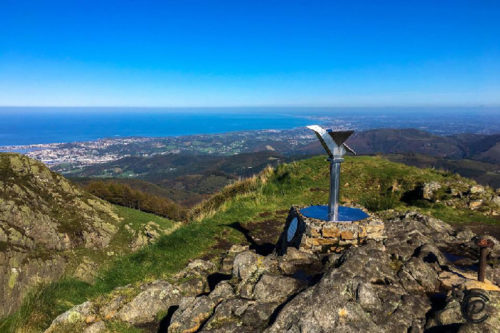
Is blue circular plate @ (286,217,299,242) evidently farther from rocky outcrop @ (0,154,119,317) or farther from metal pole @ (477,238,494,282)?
rocky outcrop @ (0,154,119,317)

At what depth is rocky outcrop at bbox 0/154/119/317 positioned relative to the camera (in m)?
7.70

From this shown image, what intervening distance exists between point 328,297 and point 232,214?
938cm

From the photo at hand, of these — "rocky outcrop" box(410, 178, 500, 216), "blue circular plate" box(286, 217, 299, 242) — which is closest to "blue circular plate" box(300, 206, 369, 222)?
"blue circular plate" box(286, 217, 299, 242)

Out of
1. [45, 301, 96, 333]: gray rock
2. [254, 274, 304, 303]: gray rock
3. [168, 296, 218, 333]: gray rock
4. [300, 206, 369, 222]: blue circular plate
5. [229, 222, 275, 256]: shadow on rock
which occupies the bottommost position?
[229, 222, 275, 256]: shadow on rock

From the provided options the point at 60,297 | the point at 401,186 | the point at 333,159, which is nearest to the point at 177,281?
the point at 60,297

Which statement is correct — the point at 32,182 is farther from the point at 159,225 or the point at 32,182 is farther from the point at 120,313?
the point at 120,313

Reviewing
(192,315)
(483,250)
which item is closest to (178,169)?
(192,315)

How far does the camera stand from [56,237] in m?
9.51

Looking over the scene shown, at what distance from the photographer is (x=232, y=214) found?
→ 44.3 feet

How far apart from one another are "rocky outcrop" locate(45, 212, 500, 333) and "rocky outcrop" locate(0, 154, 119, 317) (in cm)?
369

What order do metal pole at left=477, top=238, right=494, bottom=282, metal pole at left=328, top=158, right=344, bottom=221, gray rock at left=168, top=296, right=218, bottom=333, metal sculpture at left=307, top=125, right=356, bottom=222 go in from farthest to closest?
metal pole at left=328, top=158, right=344, bottom=221, metal sculpture at left=307, top=125, right=356, bottom=222, metal pole at left=477, top=238, right=494, bottom=282, gray rock at left=168, top=296, right=218, bottom=333

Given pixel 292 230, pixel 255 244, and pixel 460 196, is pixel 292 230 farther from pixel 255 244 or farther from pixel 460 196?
pixel 460 196

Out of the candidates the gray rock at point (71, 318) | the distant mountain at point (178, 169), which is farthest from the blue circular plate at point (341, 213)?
the distant mountain at point (178, 169)

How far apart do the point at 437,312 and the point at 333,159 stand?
3.86 metres
